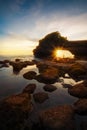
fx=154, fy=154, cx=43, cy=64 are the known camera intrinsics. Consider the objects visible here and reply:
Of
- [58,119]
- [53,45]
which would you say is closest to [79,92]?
[58,119]

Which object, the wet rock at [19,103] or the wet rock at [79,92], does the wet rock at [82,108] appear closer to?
the wet rock at [79,92]

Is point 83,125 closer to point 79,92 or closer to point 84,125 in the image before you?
point 84,125

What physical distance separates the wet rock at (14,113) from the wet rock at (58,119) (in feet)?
4.91

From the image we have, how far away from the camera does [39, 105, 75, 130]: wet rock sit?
9.02 meters

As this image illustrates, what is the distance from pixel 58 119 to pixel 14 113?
9.94 ft

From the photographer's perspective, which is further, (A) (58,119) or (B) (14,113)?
(B) (14,113)

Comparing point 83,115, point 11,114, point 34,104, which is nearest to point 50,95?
point 34,104

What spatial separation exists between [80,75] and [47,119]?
44.8ft

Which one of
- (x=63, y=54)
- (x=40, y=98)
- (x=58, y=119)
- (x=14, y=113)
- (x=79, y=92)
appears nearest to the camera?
(x=58, y=119)

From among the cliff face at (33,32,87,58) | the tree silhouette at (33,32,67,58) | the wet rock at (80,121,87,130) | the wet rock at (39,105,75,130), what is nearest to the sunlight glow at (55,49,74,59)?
the cliff face at (33,32,87,58)

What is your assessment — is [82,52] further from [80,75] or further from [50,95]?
[50,95]

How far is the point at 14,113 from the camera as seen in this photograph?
408 inches

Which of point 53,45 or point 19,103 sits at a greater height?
point 53,45

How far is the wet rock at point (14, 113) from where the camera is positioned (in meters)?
9.56
